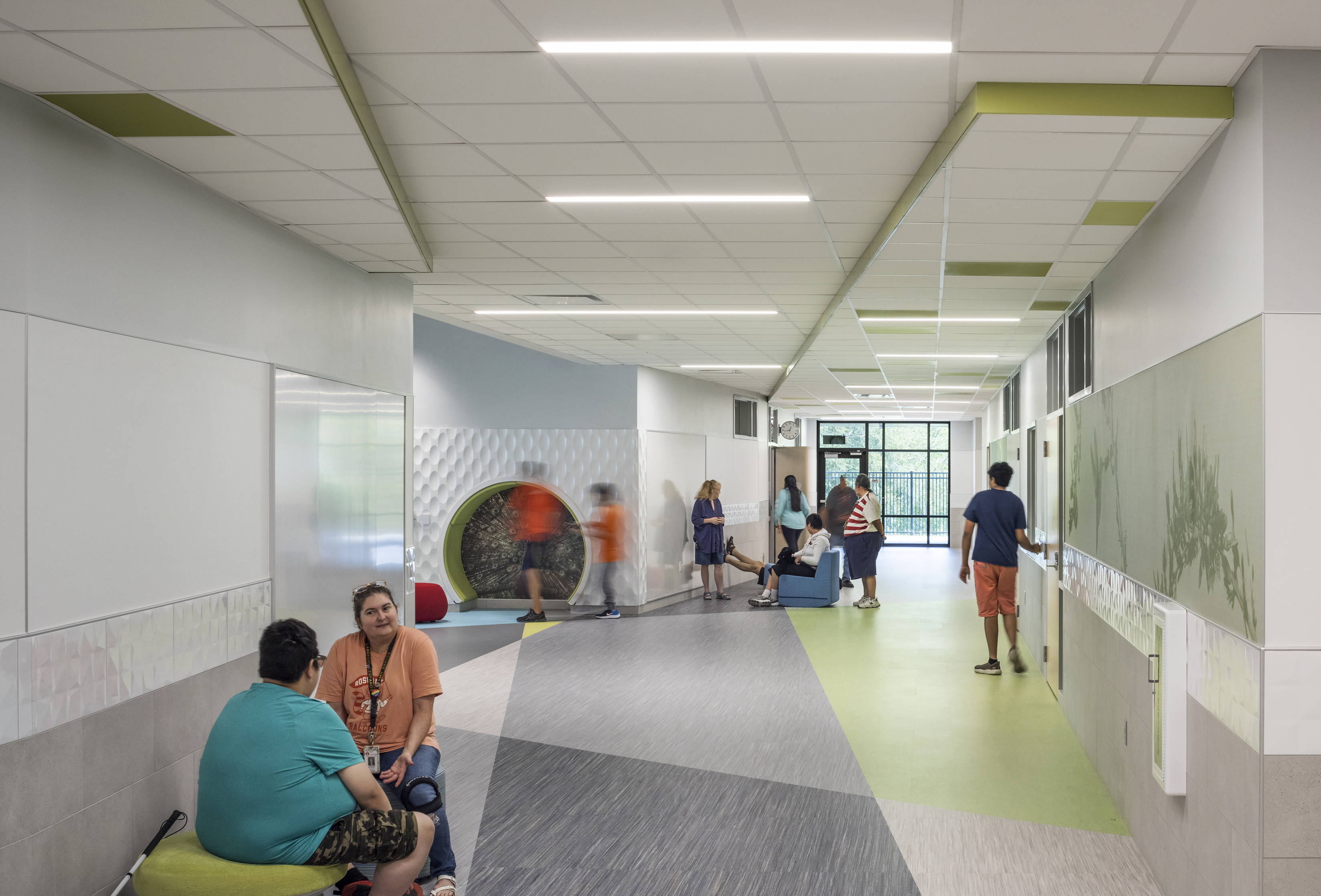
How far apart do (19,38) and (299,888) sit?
2.64 m

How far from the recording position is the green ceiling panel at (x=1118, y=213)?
4258 millimetres

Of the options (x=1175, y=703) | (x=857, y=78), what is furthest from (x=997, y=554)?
(x=857, y=78)

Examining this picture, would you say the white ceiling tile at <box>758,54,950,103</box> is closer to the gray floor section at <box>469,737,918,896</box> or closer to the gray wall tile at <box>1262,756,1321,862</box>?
the gray wall tile at <box>1262,756,1321,862</box>

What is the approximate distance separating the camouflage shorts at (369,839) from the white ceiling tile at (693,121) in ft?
8.56

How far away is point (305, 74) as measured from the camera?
3.19 m

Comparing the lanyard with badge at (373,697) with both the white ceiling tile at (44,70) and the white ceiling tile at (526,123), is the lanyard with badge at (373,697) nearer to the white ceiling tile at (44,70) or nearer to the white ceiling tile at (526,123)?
the white ceiling tile at (526,123)

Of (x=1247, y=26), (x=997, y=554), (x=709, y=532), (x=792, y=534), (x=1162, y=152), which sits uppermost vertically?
(x=1247, y=26)

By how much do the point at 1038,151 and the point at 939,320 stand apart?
4.15m

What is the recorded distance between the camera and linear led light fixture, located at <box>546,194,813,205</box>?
4.81m

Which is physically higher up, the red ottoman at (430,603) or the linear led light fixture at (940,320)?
the linear led light fixture at (940,320)

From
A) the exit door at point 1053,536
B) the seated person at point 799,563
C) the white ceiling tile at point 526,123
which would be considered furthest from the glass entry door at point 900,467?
the white ceiling tile at point 526,123

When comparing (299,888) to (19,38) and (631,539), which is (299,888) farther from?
(631,539)

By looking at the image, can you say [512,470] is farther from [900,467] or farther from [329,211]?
[900,467]

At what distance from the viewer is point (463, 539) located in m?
12.3
